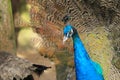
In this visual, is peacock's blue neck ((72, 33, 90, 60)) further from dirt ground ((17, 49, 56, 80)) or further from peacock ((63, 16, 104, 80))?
→ dirt ground ((17, 49, 56, 80))

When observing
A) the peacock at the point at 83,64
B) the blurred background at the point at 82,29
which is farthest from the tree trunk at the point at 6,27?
the peacock at the point at 83,64

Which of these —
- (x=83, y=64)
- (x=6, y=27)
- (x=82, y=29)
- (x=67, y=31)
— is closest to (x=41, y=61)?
(x=6, y=27)

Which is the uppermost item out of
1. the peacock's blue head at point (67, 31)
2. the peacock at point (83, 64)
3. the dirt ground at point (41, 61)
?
the peacock's blue head at point (67, 31)

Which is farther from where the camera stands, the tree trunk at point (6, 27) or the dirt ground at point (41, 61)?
the dirt ground at point (41, 61)

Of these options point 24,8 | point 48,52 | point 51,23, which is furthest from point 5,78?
point 24,8

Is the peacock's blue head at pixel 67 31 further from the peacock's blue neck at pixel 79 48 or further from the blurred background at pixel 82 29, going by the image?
the blurred background at pixel 82 29

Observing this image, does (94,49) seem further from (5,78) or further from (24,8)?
(24,8)
